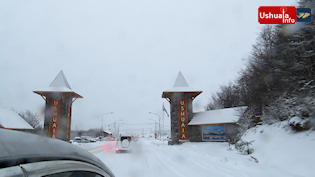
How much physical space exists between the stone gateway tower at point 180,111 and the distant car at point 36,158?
35.1 meters

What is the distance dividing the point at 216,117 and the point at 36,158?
3332 centimetres

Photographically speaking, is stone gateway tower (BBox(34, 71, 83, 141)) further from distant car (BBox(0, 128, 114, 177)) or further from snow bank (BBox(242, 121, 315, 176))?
distant car (BBox(0, 128, 114, 177))

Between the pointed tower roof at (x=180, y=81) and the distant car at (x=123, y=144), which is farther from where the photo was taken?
the pointed tower roof at (x=180, y=81)

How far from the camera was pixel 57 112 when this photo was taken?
36094 mm

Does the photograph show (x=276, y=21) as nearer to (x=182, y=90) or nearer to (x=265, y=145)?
(x=265, y=145)

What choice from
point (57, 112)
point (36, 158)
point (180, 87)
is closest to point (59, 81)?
point (57, 112)

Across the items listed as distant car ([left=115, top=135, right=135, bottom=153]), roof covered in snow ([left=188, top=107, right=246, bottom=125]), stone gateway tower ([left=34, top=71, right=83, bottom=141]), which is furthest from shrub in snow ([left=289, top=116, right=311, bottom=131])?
stone gateway tower ([left=34, top=71, right=83, bottom=141])

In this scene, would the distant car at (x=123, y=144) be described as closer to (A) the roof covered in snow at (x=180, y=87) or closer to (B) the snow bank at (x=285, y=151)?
(B) the snow bank at (x=285, y=151)

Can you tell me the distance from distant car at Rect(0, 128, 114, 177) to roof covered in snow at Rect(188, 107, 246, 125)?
29852 millimetres

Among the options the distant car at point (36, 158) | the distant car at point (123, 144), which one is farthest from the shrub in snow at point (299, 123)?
the distant car at point (123, 144)

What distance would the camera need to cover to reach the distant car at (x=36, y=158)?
1031 millimetres

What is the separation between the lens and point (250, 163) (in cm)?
1094

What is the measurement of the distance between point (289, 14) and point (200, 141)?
Result: 23.2 metres

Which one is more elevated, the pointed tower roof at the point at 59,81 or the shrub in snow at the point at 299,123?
the pointed tower roof at the point at 59,81
